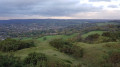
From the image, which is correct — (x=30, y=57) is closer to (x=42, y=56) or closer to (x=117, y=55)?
(x=42, y=56)

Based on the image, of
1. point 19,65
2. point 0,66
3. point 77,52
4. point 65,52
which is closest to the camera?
point 0,66

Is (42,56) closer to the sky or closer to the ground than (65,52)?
closer to the sky

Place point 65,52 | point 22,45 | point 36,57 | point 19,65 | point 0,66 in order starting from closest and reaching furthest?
1. point 0,66
2. point 19,65
3. point 36,57
4. point 65,52
5. point 22,45

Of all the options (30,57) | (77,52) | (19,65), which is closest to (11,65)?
(19,65)

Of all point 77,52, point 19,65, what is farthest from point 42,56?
Result: point 77,52

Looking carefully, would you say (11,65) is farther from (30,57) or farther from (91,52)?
(91,52)

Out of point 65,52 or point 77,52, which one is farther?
point 65,52


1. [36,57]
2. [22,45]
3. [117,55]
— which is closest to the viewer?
[36,57]

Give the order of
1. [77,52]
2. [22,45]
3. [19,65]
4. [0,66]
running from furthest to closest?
[22,45] → [77,52] → [19,65] → [0,66]

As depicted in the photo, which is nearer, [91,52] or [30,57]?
[30,57]
